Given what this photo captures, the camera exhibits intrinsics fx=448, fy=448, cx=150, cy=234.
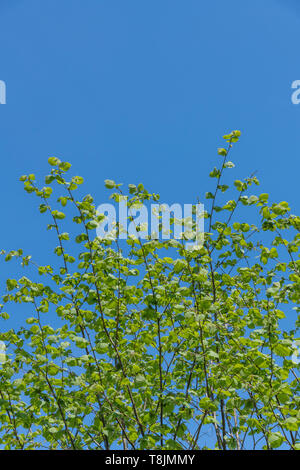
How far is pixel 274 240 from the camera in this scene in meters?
5.02

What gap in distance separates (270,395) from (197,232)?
1.85 metres

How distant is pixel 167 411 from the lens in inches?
157

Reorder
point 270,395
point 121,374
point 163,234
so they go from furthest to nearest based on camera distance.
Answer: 1. point 163,234
2. point 121,374
3. point 270,395

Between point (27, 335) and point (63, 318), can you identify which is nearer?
point (27, 335)

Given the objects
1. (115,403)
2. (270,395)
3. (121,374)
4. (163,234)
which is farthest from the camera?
(163,234)

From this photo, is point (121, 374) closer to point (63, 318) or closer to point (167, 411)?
point (167, 411)

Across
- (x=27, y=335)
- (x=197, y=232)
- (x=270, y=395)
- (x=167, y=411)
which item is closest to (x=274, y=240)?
(x=197, y=232)

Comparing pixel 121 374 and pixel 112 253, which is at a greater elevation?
pixel 112 253

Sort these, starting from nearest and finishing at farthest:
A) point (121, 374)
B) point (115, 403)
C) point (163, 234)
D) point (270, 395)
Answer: point (270, 395), point (115, 403), point (121, 374), point (163, 234)
